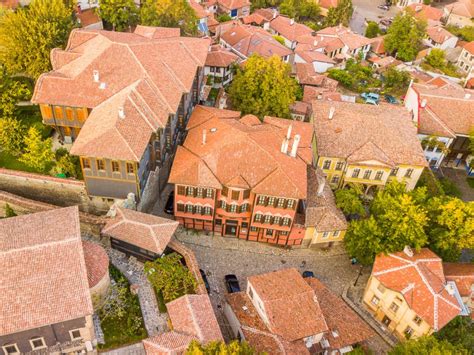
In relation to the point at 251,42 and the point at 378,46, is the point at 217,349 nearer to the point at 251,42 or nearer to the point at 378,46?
the point at 251,42

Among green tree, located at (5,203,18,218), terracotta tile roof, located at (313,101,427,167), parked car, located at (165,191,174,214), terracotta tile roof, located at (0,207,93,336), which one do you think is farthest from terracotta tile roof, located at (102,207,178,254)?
terracotta tile roof, located at (313,101,427,167)

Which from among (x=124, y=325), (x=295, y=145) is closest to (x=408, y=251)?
(x=295, y=145)

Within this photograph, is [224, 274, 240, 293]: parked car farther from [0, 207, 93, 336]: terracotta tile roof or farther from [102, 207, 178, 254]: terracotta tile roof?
[0, 207, 93, 336]: terracotta tile roof

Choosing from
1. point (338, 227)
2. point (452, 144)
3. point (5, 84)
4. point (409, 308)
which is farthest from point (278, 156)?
point (452, 144)

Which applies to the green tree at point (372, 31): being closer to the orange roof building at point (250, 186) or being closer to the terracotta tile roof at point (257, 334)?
the orange roof building at point (250, 186)

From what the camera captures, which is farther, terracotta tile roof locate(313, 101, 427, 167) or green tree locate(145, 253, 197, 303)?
terracotta tile roof locate(313, 101, 427, 167)

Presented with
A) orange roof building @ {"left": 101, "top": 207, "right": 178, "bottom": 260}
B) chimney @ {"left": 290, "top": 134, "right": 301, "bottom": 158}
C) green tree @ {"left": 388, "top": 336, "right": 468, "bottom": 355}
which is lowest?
green tree @ {"left": 388, "top": 336, "right": 468, "bottom": 355}

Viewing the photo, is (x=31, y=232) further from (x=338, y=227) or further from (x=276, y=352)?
(x=338, y=227)

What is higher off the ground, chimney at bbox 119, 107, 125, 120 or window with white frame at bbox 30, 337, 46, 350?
chimney at bbox 119, 107, 125, 120
